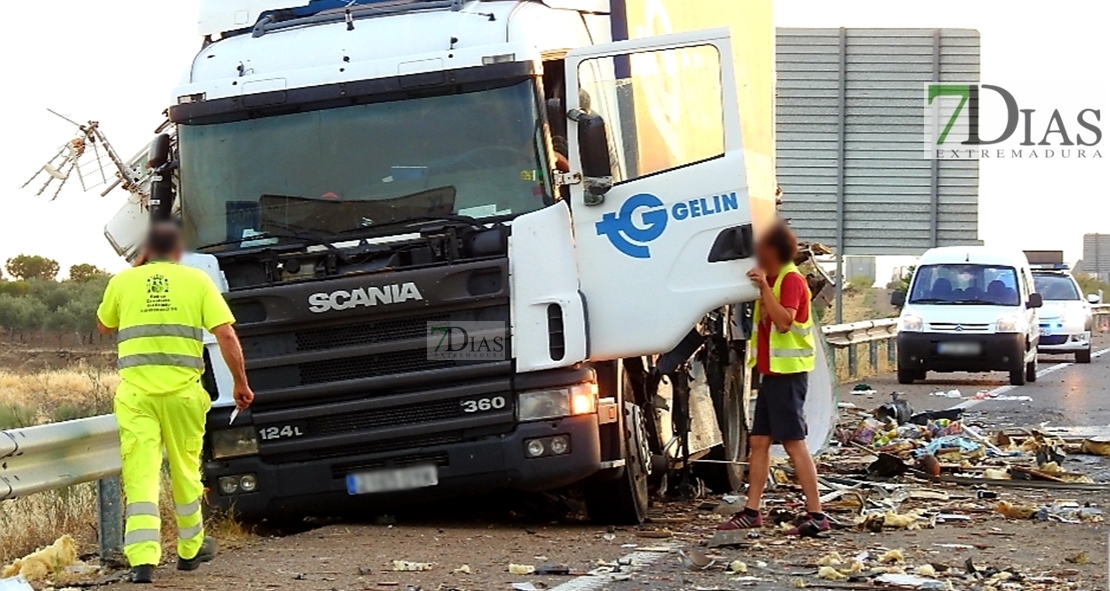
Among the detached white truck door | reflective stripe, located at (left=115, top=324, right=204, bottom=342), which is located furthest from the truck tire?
reflective stripe, located at (left=115, top=324, right=204, bottom=342)

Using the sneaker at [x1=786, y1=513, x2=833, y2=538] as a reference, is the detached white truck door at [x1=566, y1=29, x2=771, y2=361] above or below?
above

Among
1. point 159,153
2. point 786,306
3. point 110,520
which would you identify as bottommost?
point 110,520

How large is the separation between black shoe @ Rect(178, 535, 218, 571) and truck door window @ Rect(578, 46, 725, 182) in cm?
289

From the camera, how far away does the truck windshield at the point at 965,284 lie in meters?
24.0

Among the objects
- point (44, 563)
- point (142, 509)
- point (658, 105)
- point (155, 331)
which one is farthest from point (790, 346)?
point (44, 563)

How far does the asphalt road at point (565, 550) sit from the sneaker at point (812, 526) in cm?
11

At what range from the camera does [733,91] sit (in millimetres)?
9281

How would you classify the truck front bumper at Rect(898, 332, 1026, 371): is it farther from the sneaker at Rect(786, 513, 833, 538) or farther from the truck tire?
the sneaker at Rect(786, 513, 833, 538)

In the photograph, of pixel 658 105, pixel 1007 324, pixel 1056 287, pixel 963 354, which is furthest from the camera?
pixel 1056 287

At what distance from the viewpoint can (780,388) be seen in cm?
948

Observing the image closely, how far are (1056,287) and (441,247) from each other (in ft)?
74.6

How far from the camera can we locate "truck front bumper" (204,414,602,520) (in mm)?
9094

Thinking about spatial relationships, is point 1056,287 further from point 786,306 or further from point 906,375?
point 786,306

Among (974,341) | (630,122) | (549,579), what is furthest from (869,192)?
(549,579)
